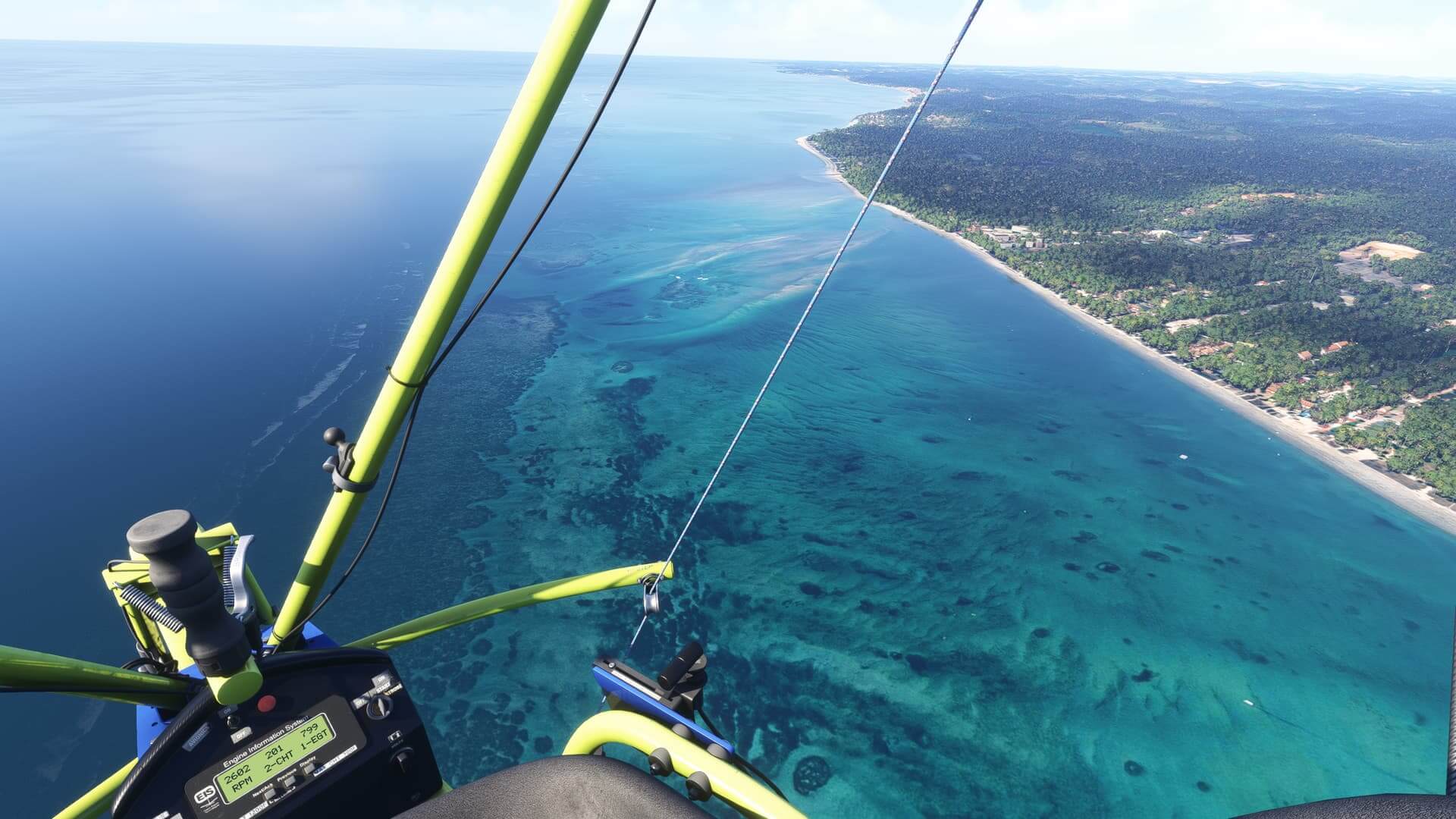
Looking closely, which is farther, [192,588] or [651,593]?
[651,593]

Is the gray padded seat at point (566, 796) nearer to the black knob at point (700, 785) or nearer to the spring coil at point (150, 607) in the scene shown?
the black knob at point (700, 785)

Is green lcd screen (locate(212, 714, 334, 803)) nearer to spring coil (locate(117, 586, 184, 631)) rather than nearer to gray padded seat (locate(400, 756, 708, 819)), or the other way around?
spring coil (locate(117, 586, 184, 631))

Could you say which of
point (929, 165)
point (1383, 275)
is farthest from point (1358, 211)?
point (929, 165)

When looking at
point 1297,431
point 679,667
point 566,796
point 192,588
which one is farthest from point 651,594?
point 1297,431

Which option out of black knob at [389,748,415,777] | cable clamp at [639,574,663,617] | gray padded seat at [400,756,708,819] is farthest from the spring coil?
cable clamp at [639,574,663,617]

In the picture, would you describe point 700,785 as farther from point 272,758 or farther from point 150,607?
point 150,607
